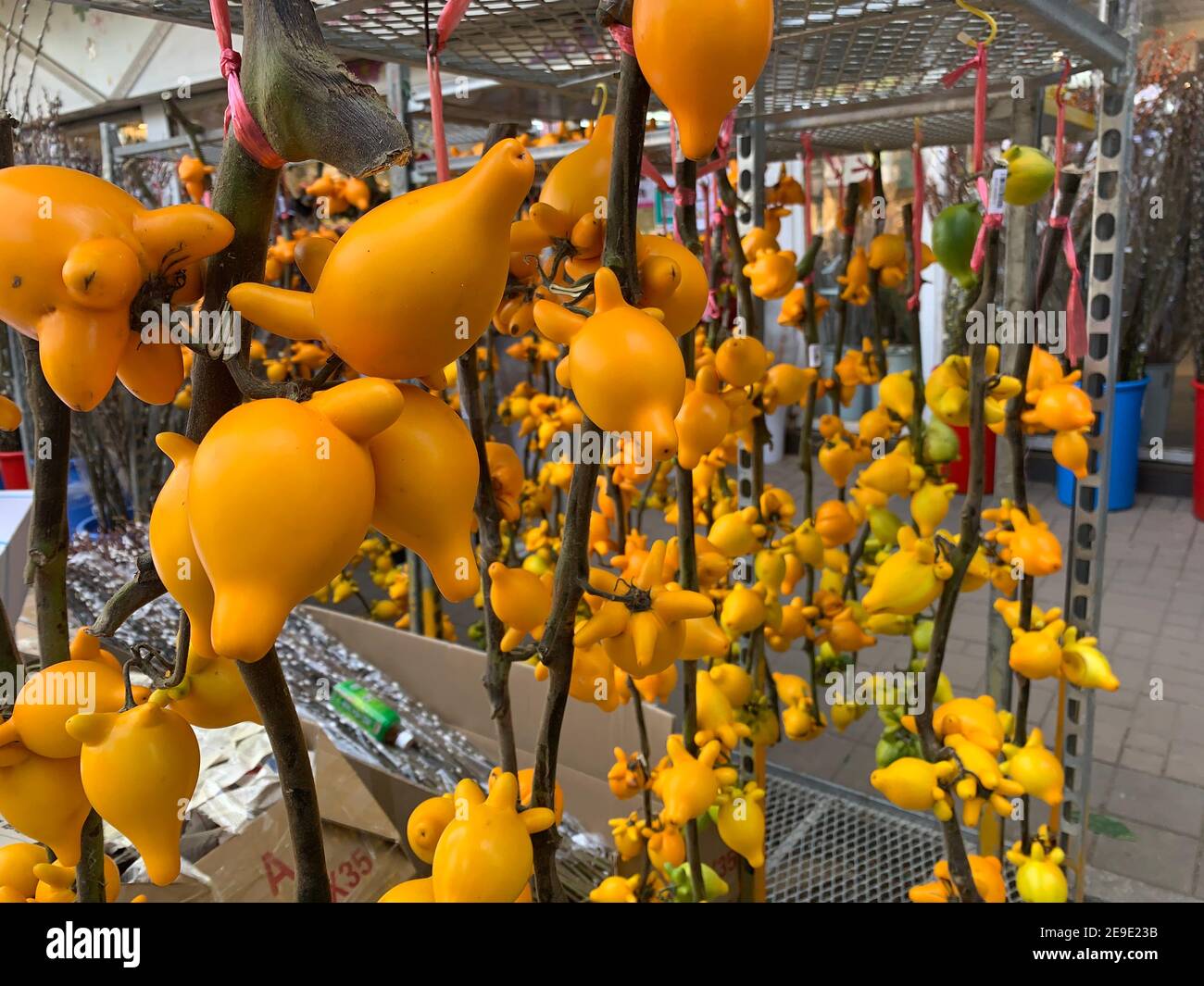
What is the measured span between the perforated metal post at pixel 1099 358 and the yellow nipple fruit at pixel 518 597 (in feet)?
2.61

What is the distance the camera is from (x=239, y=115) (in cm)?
26

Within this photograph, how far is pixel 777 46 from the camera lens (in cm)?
91

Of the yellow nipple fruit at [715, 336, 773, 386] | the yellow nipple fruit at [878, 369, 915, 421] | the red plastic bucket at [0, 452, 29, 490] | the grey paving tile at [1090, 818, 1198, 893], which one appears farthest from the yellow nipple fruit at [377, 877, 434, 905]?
the red plastic bucket at [0, 452, 29, 490]

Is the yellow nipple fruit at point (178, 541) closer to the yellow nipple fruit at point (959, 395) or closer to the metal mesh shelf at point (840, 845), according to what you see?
the yellow nipple fruit at point (959, 395)

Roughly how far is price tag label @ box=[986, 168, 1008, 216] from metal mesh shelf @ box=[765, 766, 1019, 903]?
3.15 feet

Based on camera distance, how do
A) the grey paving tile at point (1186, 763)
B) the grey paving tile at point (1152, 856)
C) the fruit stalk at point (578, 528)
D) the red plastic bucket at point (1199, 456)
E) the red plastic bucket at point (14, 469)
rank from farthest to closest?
the red plastic bucket at point (1199, 456) → the red plastic bucket at point (14, 469) → the grey paving tile at point (1186, 763) → the grey paving tile at point (1152, 856) → the fruit stalk at point (578, 528)

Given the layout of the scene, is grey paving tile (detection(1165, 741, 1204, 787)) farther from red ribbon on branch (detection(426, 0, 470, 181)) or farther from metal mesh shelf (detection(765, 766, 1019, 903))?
red ribbon on branch (detection(426, 0, 470, 181))

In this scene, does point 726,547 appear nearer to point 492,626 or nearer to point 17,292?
point 492,626

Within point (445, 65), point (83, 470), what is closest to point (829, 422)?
point (445, 65)

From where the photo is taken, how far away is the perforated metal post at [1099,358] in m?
0.97

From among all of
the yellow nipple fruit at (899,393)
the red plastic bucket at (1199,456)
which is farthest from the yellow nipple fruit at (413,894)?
the red plastic bucket at (1199,456)

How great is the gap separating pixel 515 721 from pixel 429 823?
1018mm

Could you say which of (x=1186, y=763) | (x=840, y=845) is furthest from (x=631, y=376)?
(x=1186, y=763)

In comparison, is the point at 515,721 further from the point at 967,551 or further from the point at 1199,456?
the point at 1199,456
